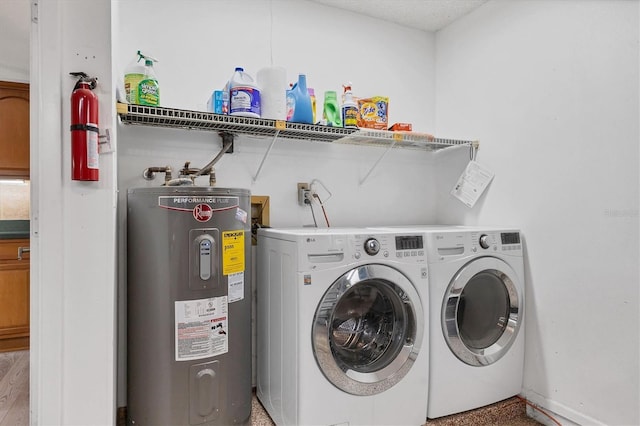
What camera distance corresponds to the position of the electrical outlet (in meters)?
2.20

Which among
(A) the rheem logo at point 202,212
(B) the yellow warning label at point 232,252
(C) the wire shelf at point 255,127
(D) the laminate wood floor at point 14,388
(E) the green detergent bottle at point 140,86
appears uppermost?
(E) the green detergent bottle at point 140,86

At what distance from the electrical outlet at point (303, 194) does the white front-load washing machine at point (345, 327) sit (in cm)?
43

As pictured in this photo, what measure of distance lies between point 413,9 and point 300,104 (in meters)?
1.17

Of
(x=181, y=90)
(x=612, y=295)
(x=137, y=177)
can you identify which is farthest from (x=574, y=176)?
(x=137, y=177)

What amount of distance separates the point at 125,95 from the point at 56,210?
72 cm

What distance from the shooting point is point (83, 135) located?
1.18 meters

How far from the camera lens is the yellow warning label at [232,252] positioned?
1512 mm

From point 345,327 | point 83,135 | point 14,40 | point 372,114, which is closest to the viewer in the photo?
point 83,135

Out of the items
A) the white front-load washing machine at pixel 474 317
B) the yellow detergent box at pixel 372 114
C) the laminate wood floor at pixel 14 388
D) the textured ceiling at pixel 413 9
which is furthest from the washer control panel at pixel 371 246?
the laminate wood floor at pixel 14 388

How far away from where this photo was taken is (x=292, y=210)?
2201 mm

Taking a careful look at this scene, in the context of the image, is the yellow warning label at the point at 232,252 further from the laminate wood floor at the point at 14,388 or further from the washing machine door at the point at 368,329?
the laminate wood floor at the point at 14,388

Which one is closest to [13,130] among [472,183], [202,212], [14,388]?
[14,388]

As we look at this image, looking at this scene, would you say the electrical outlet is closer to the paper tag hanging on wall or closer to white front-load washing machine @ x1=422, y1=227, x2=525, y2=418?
white front-load washing machine @ x1=422, y1=227, x2=525, y2=418

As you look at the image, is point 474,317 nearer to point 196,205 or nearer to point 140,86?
point 196,205
